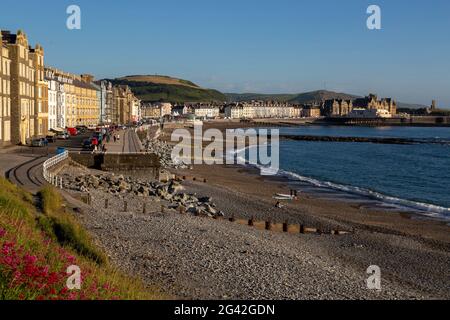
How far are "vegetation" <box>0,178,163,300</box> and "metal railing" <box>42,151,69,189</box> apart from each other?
443 inches

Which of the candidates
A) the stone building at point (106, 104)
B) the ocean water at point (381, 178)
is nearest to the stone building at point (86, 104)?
the stone building at point (106, 104)

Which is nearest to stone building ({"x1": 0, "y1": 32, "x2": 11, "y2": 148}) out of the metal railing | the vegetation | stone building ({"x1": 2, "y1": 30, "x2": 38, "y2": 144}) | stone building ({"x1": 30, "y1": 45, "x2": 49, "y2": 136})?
stone building ({"x1": 2, "y1": 30, "x2": 38, "y2": 144})

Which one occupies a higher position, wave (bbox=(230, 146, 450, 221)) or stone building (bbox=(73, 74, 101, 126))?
stone building (bbox=(73, 74, 101, 126))

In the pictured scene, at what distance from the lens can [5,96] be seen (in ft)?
135

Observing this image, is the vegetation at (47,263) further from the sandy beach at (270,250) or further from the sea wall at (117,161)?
the sea wall at (117,161)

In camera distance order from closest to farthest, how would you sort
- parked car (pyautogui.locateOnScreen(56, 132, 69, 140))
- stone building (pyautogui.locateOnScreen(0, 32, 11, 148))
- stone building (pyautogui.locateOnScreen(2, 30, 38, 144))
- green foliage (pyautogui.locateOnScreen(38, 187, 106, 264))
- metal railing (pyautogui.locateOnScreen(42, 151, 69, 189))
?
green foliage (pyautogui.locateOnScreen(38, 187, 106, 264)) → metal railing (pyautogui.locateOnScreen(42, 151, 69, 189)) → stone building (pyautogui.locateOnScreen(0, 32, 11, 148)) → stone building (pyautogui.locateOnScreen(2, 30, 38, 144)) → parked car (pyautogui.locateOnScreen(56, 132, 69, 140))

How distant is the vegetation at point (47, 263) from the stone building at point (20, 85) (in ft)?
102

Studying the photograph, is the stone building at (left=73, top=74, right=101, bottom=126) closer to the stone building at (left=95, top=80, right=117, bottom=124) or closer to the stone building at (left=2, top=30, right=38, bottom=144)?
the stone building at (left=95, top=80, right=117, bottom=124)

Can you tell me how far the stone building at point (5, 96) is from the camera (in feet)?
132

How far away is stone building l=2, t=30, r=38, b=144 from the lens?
142 feet

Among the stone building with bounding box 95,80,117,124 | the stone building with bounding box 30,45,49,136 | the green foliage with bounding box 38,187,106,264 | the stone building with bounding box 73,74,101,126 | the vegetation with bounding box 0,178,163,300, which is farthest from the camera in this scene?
the stone building with bounding box 95,80,117,124
